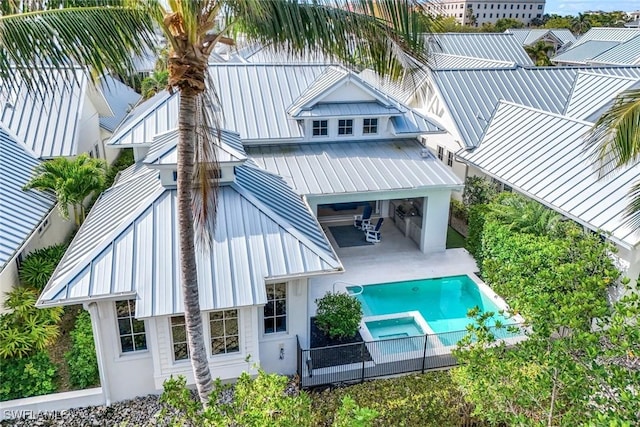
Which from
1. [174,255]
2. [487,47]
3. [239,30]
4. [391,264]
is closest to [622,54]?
[487,47]

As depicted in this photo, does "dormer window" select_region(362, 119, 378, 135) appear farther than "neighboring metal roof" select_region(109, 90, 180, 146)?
Yes

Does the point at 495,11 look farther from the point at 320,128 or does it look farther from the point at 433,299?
the point at 433,299

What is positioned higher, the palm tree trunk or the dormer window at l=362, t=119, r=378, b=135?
the dormer window at l=362, t=119, r=378, b=135

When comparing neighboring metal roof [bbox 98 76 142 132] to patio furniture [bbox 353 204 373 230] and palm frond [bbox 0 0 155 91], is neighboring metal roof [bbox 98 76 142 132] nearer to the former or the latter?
patio furniture [bbox 353 204 373 230]

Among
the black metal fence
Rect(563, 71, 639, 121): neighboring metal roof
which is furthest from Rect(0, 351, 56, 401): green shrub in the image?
Rect(563, 71, 639, 121): neighboring metal roof

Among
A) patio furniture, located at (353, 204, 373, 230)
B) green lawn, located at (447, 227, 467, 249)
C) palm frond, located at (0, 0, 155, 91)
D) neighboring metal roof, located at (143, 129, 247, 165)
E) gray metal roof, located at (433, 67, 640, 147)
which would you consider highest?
gray metal roof, located at (433, 67, 640, 147)

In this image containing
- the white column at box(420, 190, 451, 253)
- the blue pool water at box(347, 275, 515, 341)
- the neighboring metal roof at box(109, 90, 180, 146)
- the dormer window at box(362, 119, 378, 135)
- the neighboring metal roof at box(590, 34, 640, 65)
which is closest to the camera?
the blue pool water at box(347, 275, 515, 341)

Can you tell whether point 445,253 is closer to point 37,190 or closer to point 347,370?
point 347,370

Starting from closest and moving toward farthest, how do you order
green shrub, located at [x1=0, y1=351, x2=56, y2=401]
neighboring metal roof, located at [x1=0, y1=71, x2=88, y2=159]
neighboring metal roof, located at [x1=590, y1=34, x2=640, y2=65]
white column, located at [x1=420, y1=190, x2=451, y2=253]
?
1. green shrub, located at [x1=0, y1=351, x2=56, y2=401]
2. neighboring metal roof, located at [x1=0, y1=71, x2=88, y2=159]
3. white column, located at [x1=420, y1=190, x2=451, y2=253]
4. neighboring metal roof, located at [x1=590, y1=34, x2=640, y2=65]
